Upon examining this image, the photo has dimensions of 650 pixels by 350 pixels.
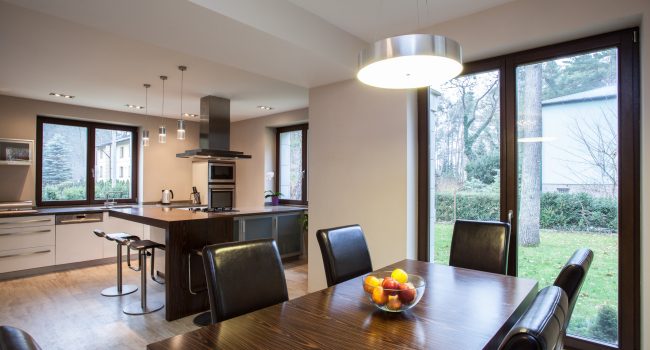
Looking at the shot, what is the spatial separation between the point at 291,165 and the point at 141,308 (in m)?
3.44

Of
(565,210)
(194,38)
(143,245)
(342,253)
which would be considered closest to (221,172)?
(143,245)

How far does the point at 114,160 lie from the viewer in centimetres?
603

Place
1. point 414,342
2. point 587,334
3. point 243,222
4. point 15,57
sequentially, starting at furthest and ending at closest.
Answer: point 243,222 → point 15,57 → point 587,334 → point 414,342

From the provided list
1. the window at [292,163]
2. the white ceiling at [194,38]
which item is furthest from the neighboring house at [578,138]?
the window at [292,163]

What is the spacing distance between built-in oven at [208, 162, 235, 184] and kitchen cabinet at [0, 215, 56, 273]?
227cm

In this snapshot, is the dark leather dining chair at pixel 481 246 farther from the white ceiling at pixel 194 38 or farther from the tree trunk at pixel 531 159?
the white ceiling at pixel 194 38

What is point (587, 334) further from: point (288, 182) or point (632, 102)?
point (288, 182)

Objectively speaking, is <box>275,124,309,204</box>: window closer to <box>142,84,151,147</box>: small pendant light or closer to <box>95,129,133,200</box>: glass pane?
<box>142,84,151,147</box>: small pendant light

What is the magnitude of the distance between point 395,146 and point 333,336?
85.5 inches

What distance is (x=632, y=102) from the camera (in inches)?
87.8

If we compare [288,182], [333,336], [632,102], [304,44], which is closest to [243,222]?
[288,182]

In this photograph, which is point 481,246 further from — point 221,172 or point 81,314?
Result: point 221,172

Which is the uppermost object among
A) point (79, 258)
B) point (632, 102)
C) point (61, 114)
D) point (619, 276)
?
point (61, 114)

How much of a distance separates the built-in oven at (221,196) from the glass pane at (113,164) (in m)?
1.51
